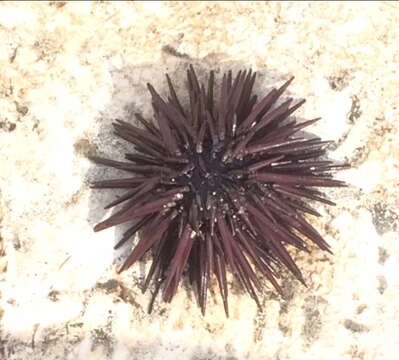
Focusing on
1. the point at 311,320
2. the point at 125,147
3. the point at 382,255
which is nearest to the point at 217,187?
the point at 125,147

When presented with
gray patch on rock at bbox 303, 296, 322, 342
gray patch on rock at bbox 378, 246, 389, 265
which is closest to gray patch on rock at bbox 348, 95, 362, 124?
gray patch on rock at bbox 378, 246, 389, 265

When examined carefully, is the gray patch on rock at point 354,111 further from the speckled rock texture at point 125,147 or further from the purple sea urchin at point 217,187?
the purple sea urchin at point 217,187

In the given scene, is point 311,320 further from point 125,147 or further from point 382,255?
point 125,147

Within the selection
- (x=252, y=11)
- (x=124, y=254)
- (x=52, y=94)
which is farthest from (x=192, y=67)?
(x=124, y=254)

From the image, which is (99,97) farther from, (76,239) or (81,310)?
(81,310)

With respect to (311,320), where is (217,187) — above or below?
above

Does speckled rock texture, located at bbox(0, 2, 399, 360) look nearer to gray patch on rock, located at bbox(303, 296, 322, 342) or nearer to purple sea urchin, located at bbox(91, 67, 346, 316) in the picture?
gray patch on rock, located at bbox(303, 296, 322, 342)
